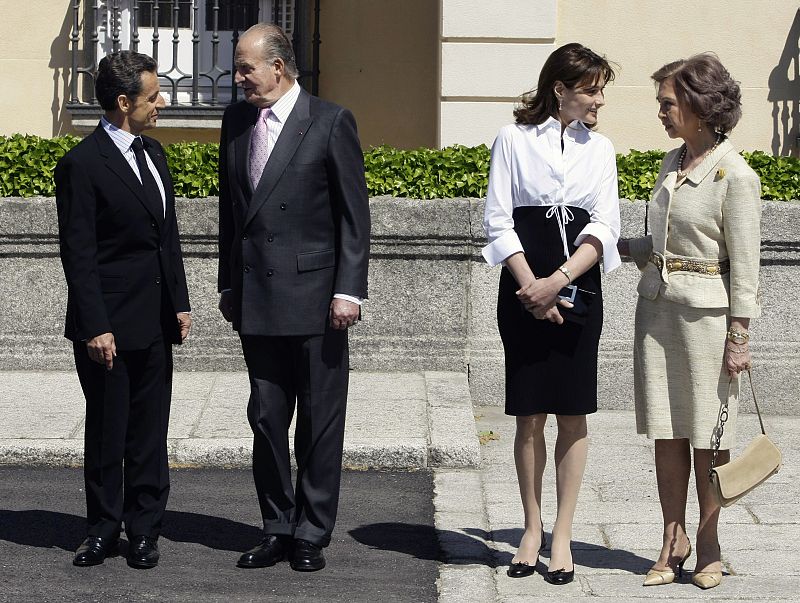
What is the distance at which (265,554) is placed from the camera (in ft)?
17.1

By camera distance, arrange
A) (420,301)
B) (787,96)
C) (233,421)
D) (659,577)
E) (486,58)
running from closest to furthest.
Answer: (659,577) < (233,421) < (420,301) < (486,58) < (787,96)

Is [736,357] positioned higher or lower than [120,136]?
lower

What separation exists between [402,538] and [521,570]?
29.5 inches

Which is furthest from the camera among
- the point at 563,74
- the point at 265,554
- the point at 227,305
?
the point at 227,305

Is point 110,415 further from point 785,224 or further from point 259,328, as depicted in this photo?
point 785,224

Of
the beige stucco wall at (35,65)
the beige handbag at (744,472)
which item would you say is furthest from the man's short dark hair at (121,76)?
the beige stucco wall at (35,65)

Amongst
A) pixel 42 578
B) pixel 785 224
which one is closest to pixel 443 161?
pixel 785 224

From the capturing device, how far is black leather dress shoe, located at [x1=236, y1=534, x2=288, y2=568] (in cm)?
521

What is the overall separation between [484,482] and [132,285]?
2223 millimetres

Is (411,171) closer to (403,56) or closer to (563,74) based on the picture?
(403,56)

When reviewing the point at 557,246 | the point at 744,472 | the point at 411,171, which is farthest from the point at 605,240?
the point at 411,171

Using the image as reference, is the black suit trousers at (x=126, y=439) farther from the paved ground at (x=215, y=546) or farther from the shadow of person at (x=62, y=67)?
the shadow of person at (x=62, y=67)

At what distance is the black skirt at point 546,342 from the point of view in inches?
196

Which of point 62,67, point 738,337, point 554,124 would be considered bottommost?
point 738,337
